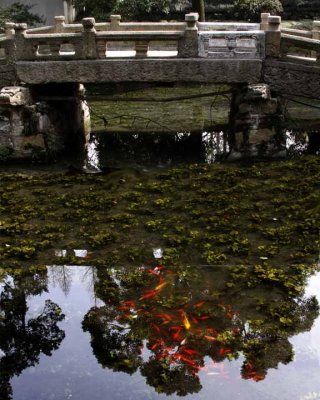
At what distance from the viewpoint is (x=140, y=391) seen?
292 inches

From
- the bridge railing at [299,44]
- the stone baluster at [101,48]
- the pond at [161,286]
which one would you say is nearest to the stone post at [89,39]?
the stone baluster at [101,48]

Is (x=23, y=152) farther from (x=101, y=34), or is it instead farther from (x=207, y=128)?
(x=207, y=128)

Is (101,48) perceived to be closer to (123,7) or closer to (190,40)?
(190,40)

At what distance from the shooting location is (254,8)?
2814cm

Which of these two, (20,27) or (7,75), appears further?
(7,75)

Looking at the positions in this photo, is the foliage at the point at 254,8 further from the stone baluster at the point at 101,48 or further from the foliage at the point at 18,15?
the stone baluster at the point at 101,48

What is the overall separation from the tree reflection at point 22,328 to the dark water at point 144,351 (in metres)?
0.01

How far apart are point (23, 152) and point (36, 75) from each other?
1997 mm

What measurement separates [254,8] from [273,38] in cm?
1442

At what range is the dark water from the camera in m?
7.44

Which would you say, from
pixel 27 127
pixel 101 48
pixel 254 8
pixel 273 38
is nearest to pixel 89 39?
pixel 101 48

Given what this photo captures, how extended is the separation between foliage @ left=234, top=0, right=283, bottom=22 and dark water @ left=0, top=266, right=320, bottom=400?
20921mm

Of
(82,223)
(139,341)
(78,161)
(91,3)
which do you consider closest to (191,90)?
(91,3)

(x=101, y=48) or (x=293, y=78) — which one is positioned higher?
(x=101, y=48)
